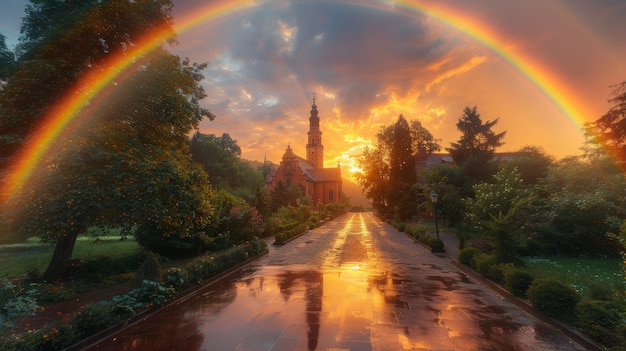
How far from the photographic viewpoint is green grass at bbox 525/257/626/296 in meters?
10.6

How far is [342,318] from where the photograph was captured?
24.5 ft

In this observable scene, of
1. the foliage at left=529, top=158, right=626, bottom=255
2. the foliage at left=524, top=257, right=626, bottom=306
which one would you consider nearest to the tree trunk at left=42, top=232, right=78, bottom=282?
the foliage at left=524, top=257, right=626, bottom=306

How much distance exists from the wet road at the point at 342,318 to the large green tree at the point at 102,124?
12.5 ft

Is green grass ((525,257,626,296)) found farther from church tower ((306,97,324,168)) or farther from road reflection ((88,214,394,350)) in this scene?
church tower ((306,97,324,168))

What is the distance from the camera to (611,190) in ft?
54.4

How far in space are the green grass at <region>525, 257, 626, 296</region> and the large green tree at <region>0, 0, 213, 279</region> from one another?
46.7 feet

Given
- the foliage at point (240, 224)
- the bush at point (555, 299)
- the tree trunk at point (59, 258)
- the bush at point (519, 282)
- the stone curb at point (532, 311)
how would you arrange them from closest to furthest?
the stone curb at point (532, 311) → the bush at point (555, 299) → the bush at point (519, 282) → the tree trunk at point (59, 258) → the foliage at point (240, 224)

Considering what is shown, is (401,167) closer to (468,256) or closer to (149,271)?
(468,256)

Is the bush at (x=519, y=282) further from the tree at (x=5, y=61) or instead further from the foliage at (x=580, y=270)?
the tree at (x=5, y=61)

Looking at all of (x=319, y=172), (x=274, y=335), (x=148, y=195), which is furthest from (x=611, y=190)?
(x=319, y=172)

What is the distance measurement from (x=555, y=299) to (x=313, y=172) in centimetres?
8285

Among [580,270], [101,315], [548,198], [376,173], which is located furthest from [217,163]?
[580,270]

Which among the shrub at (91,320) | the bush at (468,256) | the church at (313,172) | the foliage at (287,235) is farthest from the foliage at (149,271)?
the church at (313,172)

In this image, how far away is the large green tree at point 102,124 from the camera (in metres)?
9.20
